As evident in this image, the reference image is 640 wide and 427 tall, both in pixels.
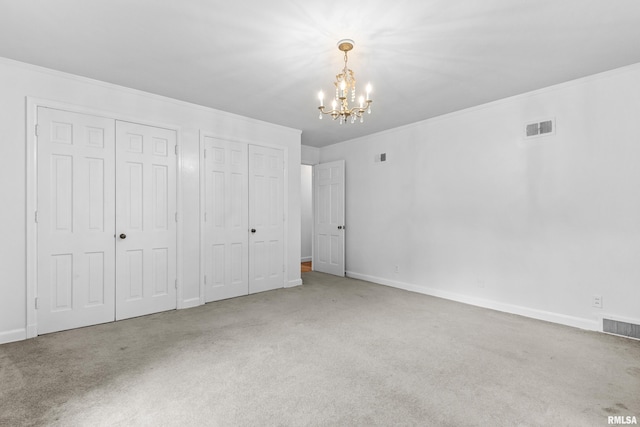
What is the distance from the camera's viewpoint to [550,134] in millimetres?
3492

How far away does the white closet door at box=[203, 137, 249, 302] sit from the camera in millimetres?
4223

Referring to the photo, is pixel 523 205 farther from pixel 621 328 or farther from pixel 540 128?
pixel 621 328

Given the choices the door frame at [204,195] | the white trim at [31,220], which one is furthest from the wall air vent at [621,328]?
the white trim at [31,220]

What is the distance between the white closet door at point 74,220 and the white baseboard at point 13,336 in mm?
124

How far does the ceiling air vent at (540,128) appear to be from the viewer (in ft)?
11.4

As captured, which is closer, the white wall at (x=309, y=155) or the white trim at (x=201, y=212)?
the white trim at (x=201, y=212)

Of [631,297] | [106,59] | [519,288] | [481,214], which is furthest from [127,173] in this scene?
[631,297]

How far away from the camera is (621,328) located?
3.06 m

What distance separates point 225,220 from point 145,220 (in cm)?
101

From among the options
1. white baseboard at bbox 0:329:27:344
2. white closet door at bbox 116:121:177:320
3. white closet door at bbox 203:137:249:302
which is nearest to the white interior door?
→ white closet door at bbox 203:137:249:302

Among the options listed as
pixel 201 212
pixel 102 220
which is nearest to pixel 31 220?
pixel 102 220

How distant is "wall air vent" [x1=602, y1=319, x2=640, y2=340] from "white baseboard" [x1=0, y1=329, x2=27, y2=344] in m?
5.64

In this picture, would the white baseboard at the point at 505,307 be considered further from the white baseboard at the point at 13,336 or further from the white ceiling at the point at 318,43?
the white baseboard at the point at 13,336

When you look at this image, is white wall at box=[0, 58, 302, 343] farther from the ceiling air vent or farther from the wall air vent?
the wall air vent
